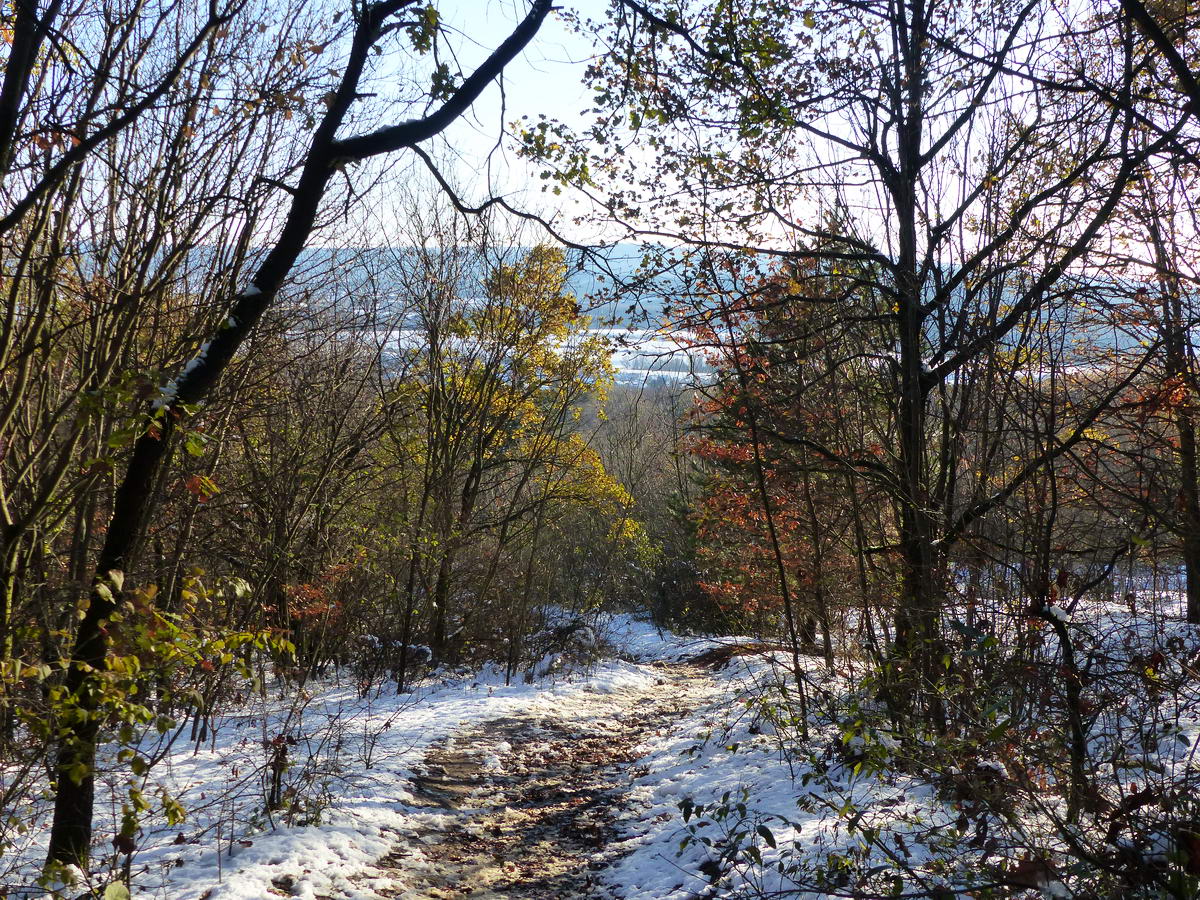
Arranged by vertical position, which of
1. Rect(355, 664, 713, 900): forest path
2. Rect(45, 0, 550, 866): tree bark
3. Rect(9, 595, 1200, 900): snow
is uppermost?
Rect(45, 0, 550, 866): tree bark

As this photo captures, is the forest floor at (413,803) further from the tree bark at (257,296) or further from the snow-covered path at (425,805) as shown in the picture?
the tree bark at (257,296)

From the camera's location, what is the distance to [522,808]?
267 inches

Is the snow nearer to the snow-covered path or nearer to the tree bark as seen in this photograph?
the snow-covered path

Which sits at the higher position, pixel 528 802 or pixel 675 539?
pixel 675 539

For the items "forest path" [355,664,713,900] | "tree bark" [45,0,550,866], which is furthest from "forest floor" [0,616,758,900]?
"tree bark" [45,0,550,866]

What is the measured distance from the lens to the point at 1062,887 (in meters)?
3.07

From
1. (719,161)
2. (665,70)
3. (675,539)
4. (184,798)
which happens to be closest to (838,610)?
(719,161)

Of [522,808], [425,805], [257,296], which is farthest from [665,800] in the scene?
[257,296]

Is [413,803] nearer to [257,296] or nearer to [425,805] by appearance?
[425,805]

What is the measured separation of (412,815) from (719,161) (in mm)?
6139

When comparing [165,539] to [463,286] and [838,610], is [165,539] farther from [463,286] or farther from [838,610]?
[838,610]

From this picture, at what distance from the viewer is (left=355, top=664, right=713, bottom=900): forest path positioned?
203 inches

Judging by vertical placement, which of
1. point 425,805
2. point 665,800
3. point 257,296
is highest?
point 257,296

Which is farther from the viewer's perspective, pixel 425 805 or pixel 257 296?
pixel 425 805
